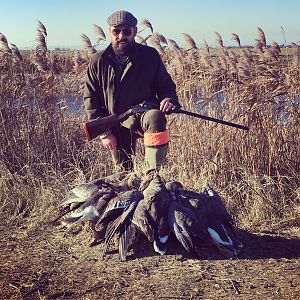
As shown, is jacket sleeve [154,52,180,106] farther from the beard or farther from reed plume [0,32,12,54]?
reed plume [0,32,12,54]

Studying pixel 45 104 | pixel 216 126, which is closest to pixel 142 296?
pixel 216 126

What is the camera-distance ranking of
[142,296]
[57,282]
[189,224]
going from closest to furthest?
1. [142,296]
2. [57,282]
3. [189,224]

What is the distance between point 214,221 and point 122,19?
249cm

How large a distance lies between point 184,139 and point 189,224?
97.9 inches

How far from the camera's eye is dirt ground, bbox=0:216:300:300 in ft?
12.1

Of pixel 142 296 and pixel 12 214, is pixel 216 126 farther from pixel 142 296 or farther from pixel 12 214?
pixel 142 296

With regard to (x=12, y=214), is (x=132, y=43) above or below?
above

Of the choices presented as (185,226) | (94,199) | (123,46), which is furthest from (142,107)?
(185,226)

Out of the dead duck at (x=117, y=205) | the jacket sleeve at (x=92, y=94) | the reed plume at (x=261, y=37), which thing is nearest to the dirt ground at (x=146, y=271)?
the dead duck at (x=117, y=205)

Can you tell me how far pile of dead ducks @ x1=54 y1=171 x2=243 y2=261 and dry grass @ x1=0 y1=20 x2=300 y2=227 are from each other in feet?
3.10

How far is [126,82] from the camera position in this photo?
5668 millimetres

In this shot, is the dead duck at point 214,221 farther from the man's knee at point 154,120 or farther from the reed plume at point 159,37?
the reed plume at point 159,37

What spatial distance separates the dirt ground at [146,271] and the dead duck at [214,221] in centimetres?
10

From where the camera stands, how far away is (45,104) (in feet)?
23.3
